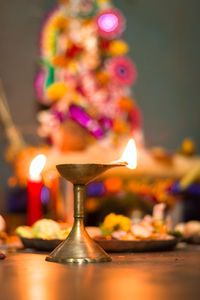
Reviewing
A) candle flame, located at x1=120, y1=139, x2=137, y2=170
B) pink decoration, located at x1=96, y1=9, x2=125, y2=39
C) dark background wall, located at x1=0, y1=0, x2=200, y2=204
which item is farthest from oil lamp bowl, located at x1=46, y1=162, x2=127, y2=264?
dark background wall, located at x1=0, y1=0, x2=200, y2=204

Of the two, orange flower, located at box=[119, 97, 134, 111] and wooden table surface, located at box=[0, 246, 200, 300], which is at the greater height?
orange flower, located at box=[119, 97, 134, 111]

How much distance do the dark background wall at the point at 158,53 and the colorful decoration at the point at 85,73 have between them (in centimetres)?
63

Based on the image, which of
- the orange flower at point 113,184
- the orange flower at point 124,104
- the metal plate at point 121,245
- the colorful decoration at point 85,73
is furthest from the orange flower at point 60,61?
the metal plate at point 121,245

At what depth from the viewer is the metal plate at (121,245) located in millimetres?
993

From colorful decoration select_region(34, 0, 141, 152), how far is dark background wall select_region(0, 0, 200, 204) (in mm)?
634

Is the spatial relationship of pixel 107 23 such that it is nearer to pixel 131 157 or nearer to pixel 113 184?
pixel 113 184

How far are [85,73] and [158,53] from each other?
1529 mm

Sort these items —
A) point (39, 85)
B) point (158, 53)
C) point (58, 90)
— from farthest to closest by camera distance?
point (158, 53) < point (39, 85) < point (58, 90)

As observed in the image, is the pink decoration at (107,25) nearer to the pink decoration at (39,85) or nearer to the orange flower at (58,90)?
the orange flower at (58,90)

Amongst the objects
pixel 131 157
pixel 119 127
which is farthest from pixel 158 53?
pixel 131 157

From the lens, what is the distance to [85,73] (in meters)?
3.28

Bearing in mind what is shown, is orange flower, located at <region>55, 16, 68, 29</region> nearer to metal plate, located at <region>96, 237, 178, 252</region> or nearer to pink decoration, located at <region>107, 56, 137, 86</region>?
pink decoration, located at <region>107, 56, 137, 86</region>

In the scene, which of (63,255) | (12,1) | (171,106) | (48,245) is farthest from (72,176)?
(171,106)

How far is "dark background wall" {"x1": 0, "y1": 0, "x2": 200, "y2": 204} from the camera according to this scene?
13.5ft
